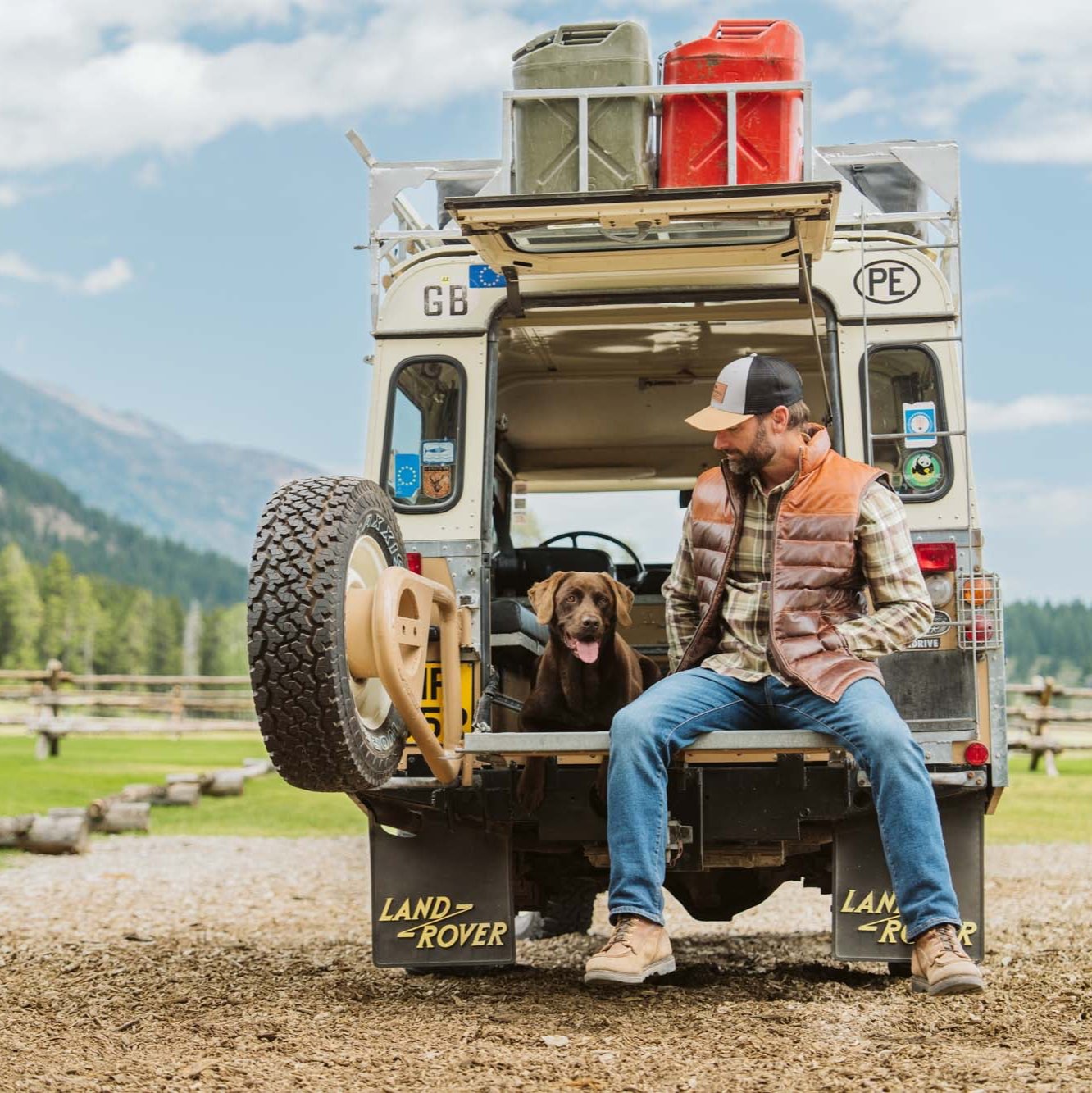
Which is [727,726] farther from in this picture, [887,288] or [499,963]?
[887,288]

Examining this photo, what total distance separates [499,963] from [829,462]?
2.23 meters

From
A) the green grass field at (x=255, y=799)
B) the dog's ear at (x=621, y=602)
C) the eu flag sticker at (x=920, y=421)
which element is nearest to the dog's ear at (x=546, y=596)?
the dog's ear at (x=621, y=602)

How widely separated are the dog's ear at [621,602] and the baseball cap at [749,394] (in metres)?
1.37

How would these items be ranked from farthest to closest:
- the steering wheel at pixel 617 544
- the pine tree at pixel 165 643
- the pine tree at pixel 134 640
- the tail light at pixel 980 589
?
the pine tree at pixel 165 643 → the pine tree at pixel 134 640 → the steering wheel at pixel 617 544 → the tail light at pixel 980 589

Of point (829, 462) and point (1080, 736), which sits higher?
point (829, 462)

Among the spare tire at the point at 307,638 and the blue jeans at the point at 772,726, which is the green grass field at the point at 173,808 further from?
the blue jeans at the point at 772,726

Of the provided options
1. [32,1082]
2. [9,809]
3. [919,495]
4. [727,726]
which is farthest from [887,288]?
[9,809]

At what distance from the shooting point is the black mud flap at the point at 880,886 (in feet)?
18.8

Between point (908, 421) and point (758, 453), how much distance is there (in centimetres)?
121

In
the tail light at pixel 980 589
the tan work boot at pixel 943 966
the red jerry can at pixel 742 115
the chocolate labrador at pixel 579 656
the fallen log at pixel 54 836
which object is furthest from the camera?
the fallen log at pixel 54 836

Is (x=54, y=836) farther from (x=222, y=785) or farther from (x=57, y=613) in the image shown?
(x=57, y=613)

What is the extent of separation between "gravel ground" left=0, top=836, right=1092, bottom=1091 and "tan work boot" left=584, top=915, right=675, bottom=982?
0.69 ft

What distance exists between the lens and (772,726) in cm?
505

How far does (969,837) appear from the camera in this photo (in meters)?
5.80
